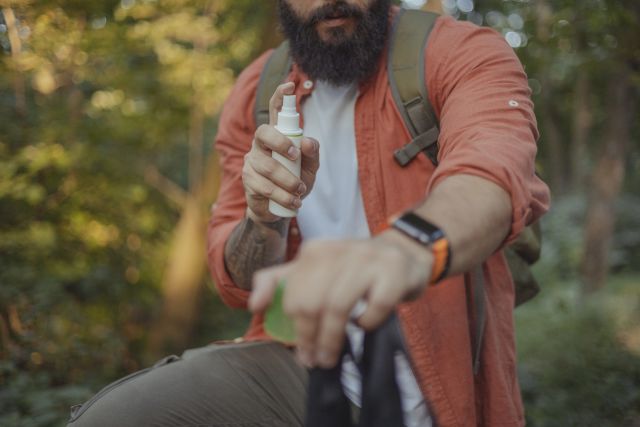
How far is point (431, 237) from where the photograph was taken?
112 centimetres

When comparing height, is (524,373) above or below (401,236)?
below

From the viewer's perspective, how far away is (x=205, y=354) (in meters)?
2.19

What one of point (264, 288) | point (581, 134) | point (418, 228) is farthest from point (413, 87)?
point (581, 134)

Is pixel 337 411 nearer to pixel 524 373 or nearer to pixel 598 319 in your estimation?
pixel 524 373

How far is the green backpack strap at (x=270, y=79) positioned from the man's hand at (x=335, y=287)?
1.35 metres

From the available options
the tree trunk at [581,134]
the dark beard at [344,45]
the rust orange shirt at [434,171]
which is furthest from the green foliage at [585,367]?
the tree trunk at [581,134]

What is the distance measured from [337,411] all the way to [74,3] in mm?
4395

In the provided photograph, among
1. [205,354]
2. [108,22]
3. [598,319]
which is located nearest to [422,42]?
[205,354]

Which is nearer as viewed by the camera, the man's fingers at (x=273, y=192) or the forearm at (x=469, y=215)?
the forearm at (x=469, y=215)

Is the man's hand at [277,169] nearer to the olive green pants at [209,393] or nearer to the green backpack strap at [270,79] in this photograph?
the green backpack strap at [270,79]

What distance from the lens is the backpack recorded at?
2010 millimetres

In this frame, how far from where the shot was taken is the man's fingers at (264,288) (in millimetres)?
998

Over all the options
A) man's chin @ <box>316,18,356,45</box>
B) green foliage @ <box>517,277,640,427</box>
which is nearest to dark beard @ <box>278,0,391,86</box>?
man's chin @ <box>316,18,356,45</box>

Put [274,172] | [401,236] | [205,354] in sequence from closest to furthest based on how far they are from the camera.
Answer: [401,236] < [274,172] < [205,354]
